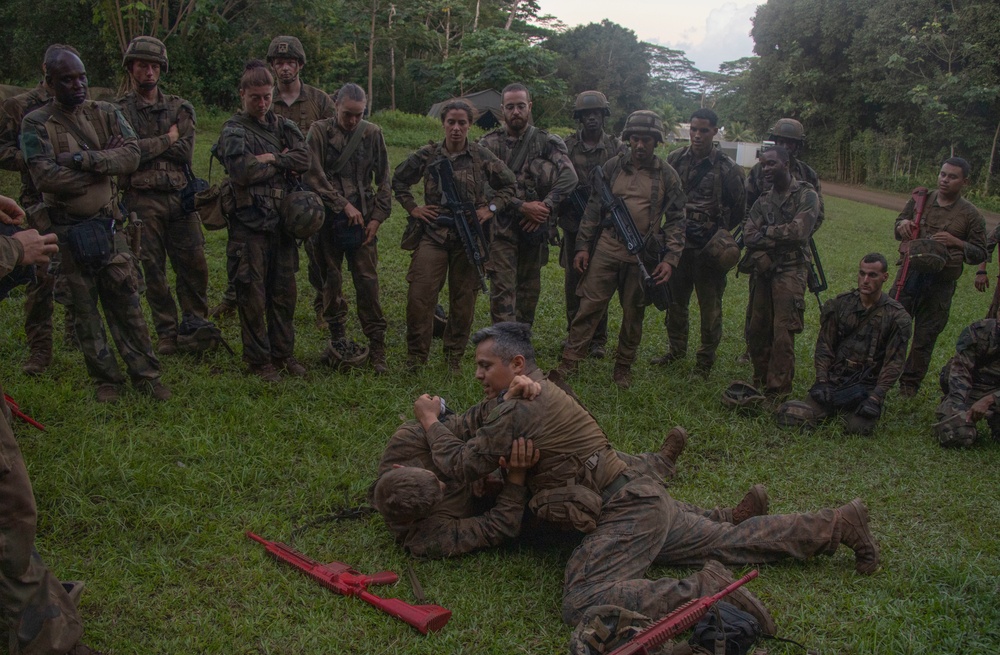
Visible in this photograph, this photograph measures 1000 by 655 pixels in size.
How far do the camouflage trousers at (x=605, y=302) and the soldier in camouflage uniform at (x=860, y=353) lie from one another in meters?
1.47

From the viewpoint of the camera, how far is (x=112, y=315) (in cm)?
617

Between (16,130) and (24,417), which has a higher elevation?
(16,130)

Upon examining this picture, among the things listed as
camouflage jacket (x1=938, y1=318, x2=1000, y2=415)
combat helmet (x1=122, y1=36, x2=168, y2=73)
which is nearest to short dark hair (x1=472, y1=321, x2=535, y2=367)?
combat helmet (x1=122, y1=36, x2=168, y2=73)

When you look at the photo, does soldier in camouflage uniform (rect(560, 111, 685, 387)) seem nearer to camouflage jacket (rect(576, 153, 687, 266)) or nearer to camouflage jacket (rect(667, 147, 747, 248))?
camouflage jacket (rect(576, 153, 687, 266))

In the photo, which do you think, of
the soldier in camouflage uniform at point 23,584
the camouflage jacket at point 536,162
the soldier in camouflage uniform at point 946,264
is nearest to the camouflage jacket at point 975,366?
the soldier in camouflage uniform at point 946,264

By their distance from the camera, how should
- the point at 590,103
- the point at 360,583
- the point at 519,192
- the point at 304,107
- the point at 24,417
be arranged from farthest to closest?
the point at 590,103
the point at 304,107
the point at 519,192
the point at 24,417
the point at 360,583

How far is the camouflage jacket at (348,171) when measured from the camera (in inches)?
280

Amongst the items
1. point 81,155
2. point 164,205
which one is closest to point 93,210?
point 81,155

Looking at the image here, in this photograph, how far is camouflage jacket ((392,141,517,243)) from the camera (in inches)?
288

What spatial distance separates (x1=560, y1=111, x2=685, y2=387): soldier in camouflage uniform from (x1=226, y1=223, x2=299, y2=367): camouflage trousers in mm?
2513

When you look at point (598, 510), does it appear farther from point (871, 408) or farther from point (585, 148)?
point (585, 148)

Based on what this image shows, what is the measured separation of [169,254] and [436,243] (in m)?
2.46

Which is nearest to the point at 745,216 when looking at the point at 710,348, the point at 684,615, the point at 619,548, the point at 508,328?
the point at 710,348

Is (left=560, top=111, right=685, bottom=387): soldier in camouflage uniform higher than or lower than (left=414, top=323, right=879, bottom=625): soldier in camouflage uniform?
higher
